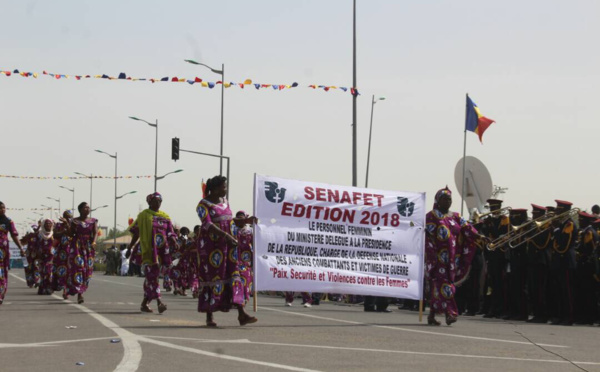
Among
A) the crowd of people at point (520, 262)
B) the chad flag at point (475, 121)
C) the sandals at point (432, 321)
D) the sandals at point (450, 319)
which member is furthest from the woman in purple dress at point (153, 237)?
the chad flag at point (475, 121)

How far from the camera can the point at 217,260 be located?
532 inches

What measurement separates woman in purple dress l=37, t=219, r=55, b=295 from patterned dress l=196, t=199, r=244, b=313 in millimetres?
12220

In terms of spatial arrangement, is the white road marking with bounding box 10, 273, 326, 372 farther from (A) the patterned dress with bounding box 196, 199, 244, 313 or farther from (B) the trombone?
(B) the trombone

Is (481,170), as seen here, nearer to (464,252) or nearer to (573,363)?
(464,252)

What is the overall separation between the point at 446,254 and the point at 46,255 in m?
13.3

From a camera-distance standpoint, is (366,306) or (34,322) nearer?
(34,322)

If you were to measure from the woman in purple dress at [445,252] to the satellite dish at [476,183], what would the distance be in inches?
207

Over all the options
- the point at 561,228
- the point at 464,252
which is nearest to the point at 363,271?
the point at 464,252

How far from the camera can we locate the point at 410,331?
44.1ft

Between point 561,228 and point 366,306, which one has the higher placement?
point 561,228

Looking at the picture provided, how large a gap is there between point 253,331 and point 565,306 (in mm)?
6460

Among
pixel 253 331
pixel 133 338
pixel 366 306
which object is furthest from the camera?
pixel 366 306

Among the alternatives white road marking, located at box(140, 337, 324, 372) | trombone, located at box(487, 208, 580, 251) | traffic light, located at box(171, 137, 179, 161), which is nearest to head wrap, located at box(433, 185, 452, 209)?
trombone, located at box(487, 208, 580, 251)

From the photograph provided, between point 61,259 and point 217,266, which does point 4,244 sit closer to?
point 61,259
